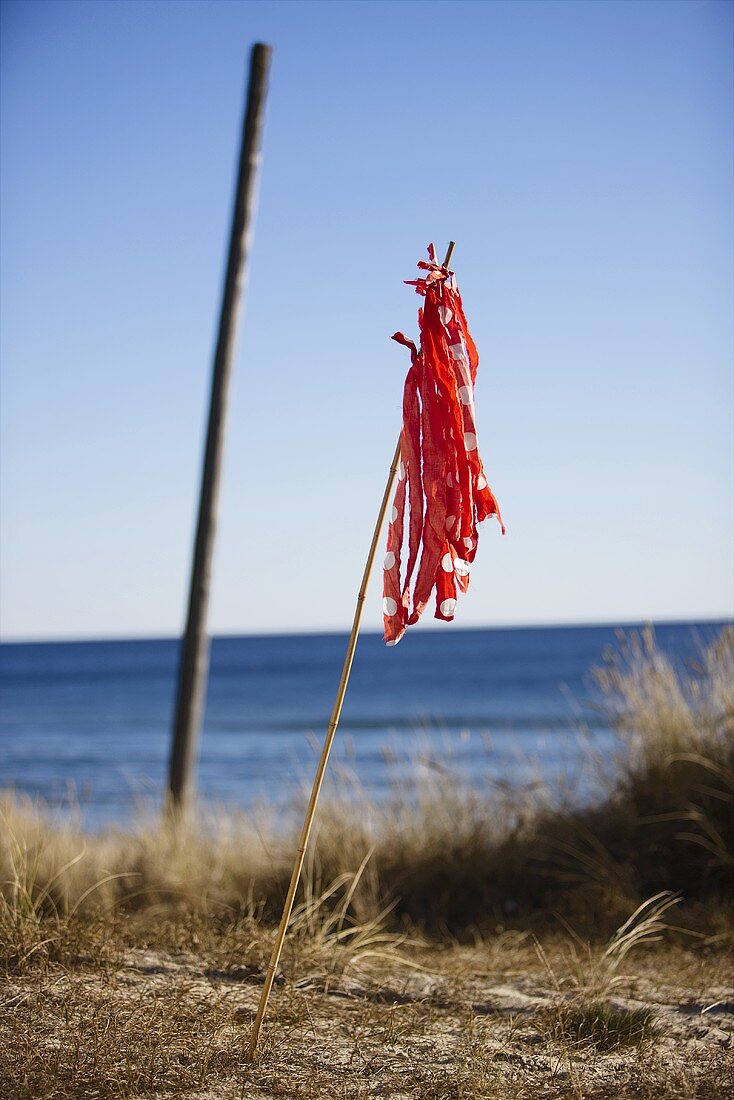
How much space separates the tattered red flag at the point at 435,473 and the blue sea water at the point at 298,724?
217 cm

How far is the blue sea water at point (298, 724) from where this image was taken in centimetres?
694

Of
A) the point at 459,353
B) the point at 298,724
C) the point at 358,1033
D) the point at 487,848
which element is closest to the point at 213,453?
the point at 487,848

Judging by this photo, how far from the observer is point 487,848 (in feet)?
17.0

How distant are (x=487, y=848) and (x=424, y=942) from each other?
1.09 meters

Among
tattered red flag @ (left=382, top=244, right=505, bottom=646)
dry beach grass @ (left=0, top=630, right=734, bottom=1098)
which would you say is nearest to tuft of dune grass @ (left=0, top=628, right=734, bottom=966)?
dry beach grass @ (left=0, top=630, right=734, bottom=1098)

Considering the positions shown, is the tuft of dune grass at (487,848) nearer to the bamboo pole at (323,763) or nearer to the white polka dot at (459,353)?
the bamboo pole at (323,763)

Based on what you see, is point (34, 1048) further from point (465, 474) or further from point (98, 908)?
point (465, 474)

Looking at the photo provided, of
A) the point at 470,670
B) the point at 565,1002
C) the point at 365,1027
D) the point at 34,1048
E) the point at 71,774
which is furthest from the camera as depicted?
the point at 470,670

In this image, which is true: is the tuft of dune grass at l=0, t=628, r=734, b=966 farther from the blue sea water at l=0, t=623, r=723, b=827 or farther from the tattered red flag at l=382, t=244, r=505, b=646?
the tattered red flag at l=382, t=244, r=505, b=646

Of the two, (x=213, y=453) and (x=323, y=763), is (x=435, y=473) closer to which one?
(x=323, y=763)

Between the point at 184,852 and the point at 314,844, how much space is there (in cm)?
68

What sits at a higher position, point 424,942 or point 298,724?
point 424,942

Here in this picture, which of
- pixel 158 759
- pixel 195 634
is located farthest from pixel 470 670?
pixel 195 634

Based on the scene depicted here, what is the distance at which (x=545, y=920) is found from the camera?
4.56 m
